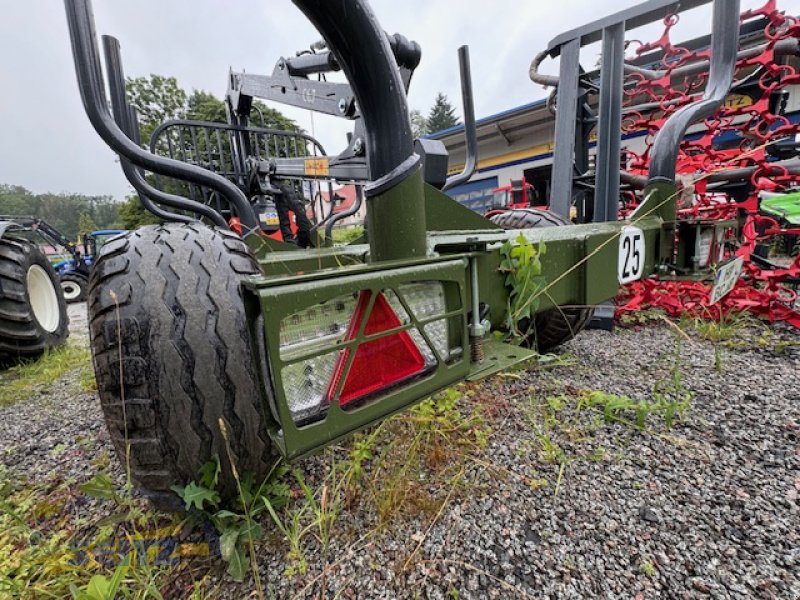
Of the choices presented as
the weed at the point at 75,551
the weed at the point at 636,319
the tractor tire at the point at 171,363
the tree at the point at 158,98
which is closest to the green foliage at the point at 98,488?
the weed at the point at 75,551

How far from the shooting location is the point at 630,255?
1.98 metres

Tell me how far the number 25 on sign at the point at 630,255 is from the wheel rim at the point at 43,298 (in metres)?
4.39

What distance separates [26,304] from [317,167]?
245 cm

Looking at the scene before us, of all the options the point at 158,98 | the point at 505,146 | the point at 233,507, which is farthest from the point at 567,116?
the point at 158,98

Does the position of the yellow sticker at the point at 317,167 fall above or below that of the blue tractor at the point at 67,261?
above

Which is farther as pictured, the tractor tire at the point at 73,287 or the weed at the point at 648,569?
the tractor tire at the point at 73,287

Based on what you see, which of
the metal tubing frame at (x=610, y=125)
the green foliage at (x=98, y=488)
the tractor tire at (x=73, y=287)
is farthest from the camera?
the tractor tire at (x=73, y=287)

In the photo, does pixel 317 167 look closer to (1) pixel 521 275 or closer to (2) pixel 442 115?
(1) pixel 521 275

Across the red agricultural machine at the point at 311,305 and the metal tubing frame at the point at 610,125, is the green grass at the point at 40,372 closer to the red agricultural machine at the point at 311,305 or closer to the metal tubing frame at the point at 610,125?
the red agricultural machine at the point at 311,305

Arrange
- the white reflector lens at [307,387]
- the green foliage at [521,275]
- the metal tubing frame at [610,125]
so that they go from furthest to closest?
the metal tubing frame at [610,125] → the green foliage at [521,275] → the white reflector lens at [307,387]

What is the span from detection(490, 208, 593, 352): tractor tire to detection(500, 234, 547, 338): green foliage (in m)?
0.68

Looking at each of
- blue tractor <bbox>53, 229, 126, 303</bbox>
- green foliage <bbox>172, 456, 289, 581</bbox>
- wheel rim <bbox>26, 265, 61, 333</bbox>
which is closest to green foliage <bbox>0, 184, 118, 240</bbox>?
blue tractor <bbox>53, 229, 126, 303</bbox>

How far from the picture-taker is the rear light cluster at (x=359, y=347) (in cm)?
80

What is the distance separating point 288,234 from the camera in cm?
454
